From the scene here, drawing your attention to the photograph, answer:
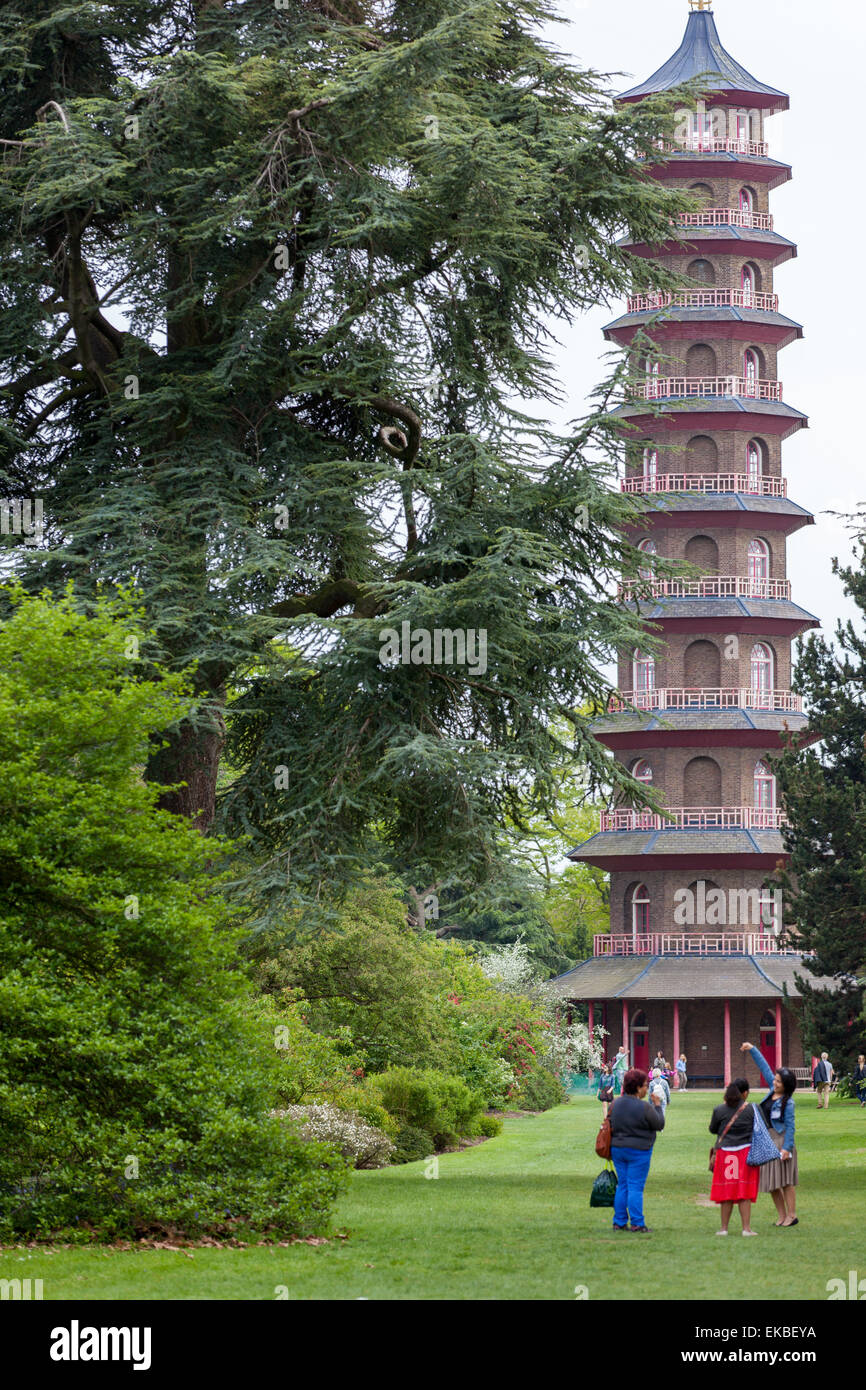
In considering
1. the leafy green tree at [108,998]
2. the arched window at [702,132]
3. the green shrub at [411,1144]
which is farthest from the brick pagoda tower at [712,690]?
the leafy green tree at [108,998]

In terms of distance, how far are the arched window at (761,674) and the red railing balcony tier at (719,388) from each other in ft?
25.4

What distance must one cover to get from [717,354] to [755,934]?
58.4 feet

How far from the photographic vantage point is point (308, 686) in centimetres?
1911

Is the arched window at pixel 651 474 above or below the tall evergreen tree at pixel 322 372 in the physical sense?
above

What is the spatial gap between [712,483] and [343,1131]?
35514mm

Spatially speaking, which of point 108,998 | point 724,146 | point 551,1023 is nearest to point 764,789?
point 551,1023

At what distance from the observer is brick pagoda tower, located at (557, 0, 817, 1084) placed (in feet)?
165

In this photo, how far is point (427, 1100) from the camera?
25.5 meters

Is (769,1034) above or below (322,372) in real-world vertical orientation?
below

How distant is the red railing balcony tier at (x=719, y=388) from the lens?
52812 mm

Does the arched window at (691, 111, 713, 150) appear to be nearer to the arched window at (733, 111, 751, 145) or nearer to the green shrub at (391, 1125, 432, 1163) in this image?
the arched window at (733, 111, 751, 145)

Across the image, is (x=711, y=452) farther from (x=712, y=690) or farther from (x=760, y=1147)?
(x=760, y=1147)

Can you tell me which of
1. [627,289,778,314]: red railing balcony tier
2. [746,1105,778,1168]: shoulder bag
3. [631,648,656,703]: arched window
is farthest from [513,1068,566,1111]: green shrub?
[746,1105,778,1168]: shoulder bag

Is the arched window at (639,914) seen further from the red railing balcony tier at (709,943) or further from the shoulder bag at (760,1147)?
the shoulder bag at (760,1147)
